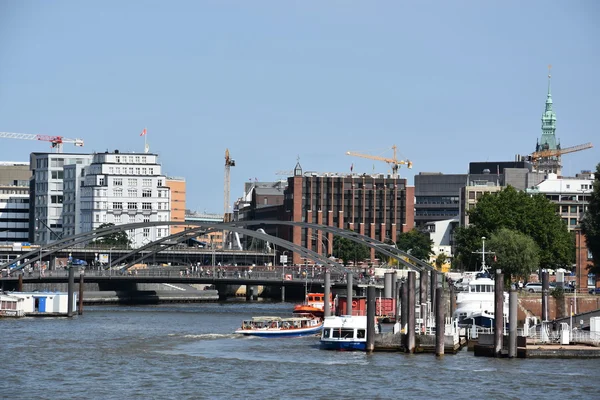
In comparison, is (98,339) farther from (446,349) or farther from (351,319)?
(446,349)

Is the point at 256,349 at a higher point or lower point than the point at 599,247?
lower

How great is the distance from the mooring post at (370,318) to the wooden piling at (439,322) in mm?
4121

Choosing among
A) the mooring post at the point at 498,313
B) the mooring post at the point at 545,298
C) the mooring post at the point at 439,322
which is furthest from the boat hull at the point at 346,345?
the mooring post at the point at 545,298

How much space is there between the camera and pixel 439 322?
8506 cm

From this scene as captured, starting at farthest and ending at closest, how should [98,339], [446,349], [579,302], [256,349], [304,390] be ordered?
[579,302], [98,339], [256,349], [446,349], [304,390]

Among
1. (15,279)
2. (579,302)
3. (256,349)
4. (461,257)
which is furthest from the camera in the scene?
(461,257)

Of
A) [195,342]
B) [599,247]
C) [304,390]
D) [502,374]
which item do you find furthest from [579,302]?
[304,390]

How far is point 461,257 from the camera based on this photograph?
6811 inches

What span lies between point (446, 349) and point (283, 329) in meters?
20.9

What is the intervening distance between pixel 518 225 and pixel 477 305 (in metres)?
70.8

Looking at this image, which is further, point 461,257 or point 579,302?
point 461,257

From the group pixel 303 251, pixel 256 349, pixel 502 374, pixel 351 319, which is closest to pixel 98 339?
pixel 256 349

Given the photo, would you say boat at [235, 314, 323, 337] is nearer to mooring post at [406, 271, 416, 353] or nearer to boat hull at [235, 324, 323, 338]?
boat hull at [235, 324, 323, 338]

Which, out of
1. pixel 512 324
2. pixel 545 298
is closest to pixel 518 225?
pixel 545 298
